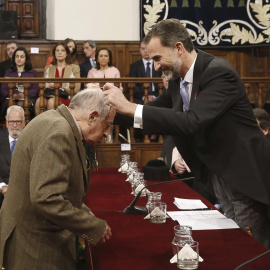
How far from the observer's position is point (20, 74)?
7047 mm

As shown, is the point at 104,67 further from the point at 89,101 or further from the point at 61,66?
the point at 89,101

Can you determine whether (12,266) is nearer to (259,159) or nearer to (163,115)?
(163,115)

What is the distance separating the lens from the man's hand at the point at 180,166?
4.00 metres

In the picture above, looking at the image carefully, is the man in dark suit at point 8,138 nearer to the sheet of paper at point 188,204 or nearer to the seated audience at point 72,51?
the sheet of paper at point 188,204

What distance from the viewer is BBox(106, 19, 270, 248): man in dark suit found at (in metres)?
2.16

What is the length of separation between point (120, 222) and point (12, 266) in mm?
558

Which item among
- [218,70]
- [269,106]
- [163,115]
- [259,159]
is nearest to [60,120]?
[163,115]

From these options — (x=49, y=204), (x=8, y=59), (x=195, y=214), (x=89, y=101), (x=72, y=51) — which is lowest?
(x=195, y=214)

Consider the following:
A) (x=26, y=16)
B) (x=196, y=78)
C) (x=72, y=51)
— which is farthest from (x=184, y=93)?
(x=26, y=16)

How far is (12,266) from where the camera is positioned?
194 cm

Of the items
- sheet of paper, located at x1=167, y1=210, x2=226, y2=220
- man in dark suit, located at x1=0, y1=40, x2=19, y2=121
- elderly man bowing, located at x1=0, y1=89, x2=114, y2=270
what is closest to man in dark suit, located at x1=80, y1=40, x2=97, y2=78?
man in dark suit, located at x1=0, y1=40, x2=19, y2=121

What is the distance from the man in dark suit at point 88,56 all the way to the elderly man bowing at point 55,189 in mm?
5820

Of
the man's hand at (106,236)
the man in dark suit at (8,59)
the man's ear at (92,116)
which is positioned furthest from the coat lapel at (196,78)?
the man in dark suit at (8,59)

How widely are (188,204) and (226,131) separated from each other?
562mm
